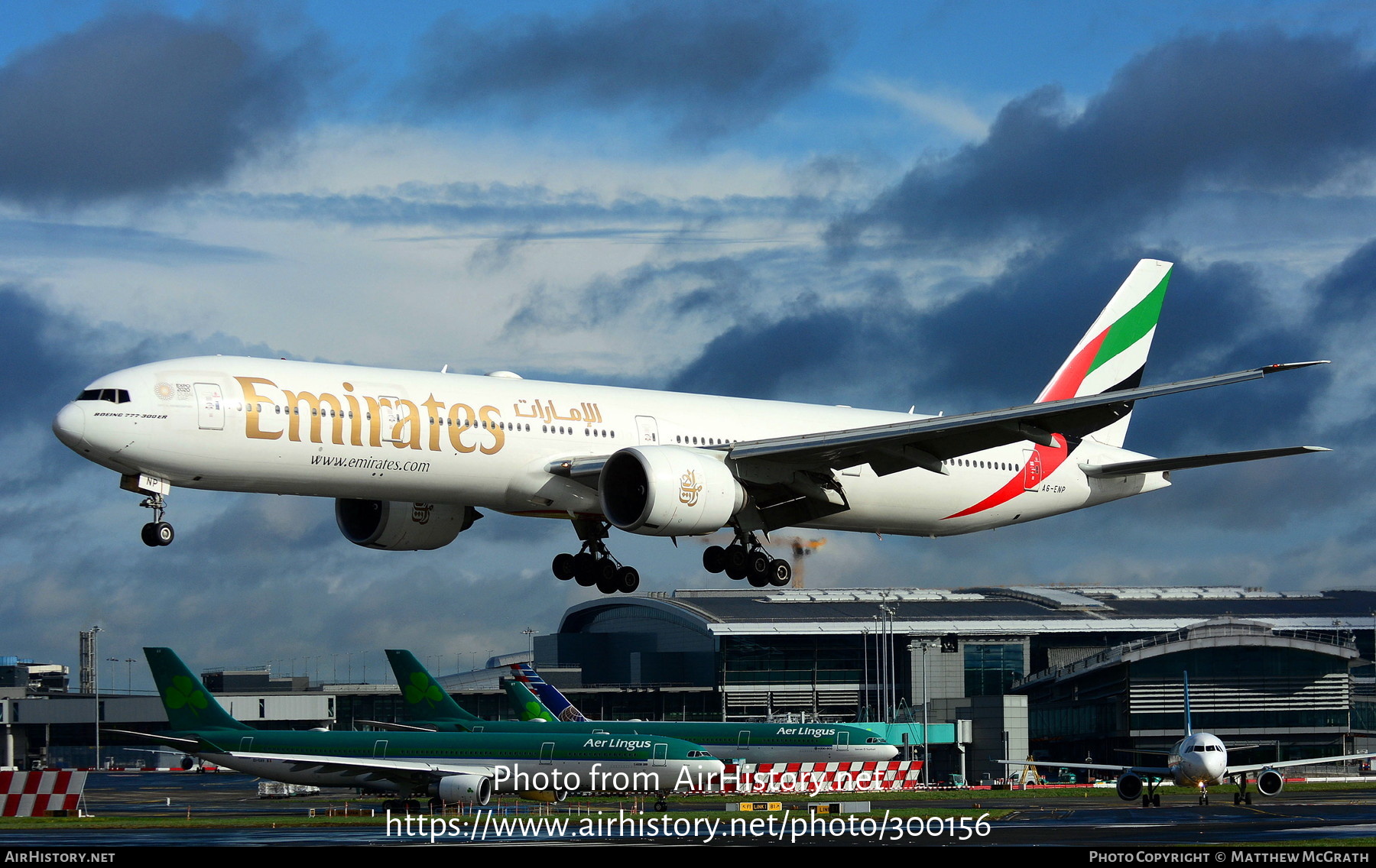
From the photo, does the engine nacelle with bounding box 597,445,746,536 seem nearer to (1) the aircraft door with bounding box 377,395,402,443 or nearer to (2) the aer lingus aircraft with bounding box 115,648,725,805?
(1) the aircraft door with bounding box 377,395,402,443

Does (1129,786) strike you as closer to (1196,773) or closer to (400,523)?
(1196,773)

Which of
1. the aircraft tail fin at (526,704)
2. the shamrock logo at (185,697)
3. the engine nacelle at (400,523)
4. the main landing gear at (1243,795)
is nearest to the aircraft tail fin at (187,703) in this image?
the shamrock logo at (185,697)

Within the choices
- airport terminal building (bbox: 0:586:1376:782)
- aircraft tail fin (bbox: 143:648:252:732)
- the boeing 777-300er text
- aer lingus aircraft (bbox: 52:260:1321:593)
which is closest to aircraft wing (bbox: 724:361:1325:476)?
aer lingus aircraft (bbox: 52:260:1321:593)

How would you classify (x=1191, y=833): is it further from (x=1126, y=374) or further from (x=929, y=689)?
(x=929, y=689)

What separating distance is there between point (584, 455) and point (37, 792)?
23593 millimetres

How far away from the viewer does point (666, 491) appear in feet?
133

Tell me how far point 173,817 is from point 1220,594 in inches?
4817

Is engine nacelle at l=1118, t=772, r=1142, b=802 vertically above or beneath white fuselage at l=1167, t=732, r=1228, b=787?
beneath

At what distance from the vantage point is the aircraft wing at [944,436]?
40594 mm

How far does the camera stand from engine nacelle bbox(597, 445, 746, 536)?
40688 millimetres

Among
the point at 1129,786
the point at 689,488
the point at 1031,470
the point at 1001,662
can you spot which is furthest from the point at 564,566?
the point at 1001,662

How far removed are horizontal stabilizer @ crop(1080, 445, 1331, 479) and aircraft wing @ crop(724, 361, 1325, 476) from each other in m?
3.55

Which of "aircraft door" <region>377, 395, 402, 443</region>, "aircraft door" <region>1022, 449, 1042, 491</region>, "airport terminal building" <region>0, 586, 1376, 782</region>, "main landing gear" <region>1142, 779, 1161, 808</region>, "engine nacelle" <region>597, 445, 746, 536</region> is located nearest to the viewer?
"aircraft door" <region>377, 395, 402, 443</region>
